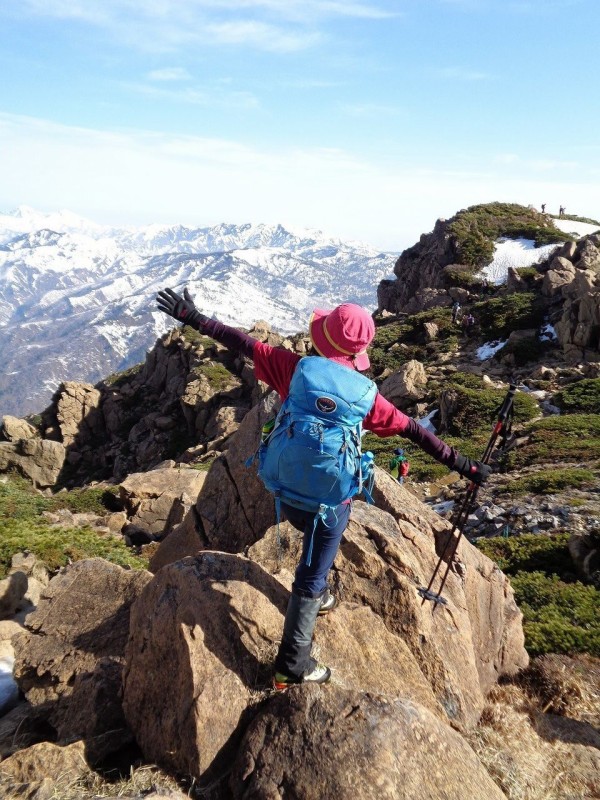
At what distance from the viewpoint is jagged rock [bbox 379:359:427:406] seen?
112 feet

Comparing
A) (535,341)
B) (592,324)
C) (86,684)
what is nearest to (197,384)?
(535,341)

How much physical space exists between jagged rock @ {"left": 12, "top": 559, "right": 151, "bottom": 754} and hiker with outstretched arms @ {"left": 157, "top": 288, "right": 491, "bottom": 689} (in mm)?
1928

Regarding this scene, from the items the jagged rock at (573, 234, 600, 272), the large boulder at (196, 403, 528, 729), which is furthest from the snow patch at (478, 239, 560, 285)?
the large boulder at (196, 403, 528, 729)

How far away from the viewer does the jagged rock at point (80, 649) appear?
5.29 meters

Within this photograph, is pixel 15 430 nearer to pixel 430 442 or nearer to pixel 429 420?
pixel 429 420

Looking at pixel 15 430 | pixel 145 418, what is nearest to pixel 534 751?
pixel 145 418

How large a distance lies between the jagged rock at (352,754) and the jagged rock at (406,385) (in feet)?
98.7

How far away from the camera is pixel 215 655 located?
200 inches

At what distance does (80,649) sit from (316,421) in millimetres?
4422

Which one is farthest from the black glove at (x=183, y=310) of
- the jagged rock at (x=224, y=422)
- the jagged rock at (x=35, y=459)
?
the jagged rock at (x=35, y=459)

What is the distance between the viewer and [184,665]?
16.1ft

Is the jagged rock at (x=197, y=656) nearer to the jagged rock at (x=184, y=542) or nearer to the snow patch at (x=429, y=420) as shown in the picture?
the jagged rock at (x=184, y=542)

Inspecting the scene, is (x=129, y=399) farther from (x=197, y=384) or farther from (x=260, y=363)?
(x=260, y=363)

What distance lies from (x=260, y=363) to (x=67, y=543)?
13.1 metres
